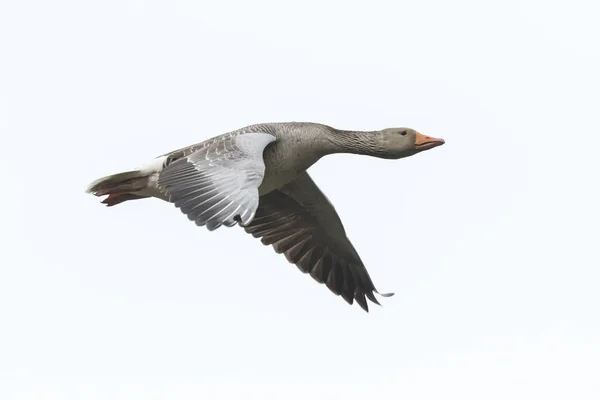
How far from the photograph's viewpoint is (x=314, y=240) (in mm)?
16328

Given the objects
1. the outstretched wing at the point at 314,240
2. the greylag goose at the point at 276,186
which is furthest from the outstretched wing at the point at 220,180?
the outstretched wing at the point at 314,240

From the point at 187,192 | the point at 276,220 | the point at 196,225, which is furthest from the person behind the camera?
the point at 276,220

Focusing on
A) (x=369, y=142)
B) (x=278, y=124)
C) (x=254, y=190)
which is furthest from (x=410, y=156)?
(x=254, y=190)

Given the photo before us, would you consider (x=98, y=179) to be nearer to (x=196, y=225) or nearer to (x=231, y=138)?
(x=231, y=138)

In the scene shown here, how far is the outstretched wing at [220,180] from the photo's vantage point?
39.2 feet

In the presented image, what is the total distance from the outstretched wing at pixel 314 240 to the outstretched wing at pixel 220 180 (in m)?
2.42

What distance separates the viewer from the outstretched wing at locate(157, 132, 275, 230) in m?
12.0

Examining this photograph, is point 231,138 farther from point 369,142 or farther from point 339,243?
point 339,243

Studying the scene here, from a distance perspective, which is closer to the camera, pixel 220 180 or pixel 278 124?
pixel 220 180

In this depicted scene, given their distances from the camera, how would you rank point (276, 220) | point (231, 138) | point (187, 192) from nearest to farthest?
point (187, 192), point (231, 138), point (276, 220)

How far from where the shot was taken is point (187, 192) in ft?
41.2

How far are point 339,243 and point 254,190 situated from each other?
423cm

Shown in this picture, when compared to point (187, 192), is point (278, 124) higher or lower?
higher

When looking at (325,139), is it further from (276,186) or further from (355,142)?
(276,186)
